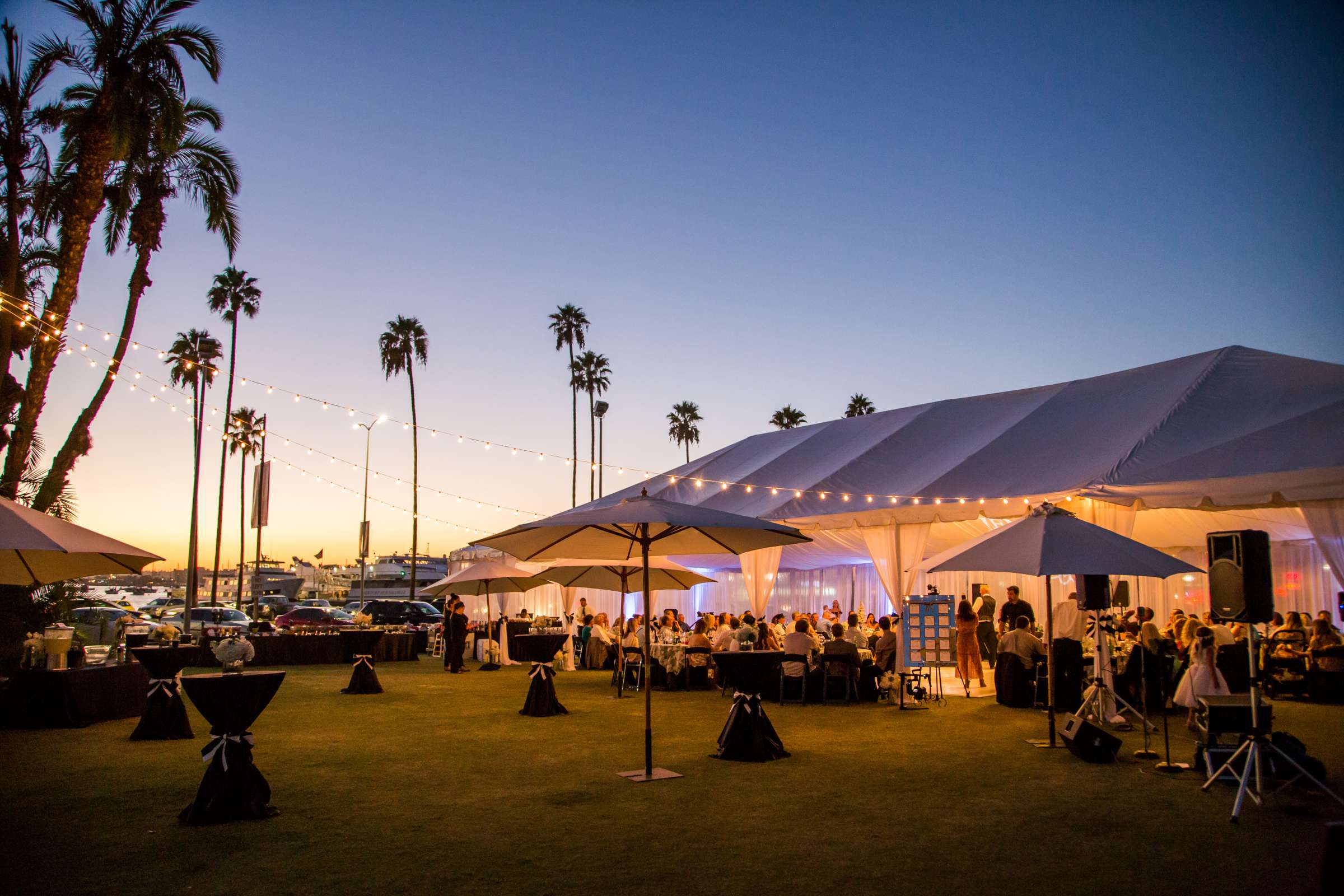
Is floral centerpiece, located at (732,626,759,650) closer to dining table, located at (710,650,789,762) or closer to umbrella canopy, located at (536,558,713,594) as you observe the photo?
umbrella canopy, located at (536,558,713,594)

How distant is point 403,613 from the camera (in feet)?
98.4

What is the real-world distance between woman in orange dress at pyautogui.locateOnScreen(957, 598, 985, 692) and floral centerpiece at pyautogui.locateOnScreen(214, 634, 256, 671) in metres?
11.0

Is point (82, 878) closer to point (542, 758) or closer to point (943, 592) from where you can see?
point (542, 758)

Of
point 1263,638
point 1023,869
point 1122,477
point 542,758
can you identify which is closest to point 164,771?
point 542,758

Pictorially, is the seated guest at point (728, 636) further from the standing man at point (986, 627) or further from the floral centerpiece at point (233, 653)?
the floral centerpiece at point (233, 653)

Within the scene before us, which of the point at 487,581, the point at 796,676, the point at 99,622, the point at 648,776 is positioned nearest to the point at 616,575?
the point at 796,676

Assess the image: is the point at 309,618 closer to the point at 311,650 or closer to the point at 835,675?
the point at 311,650

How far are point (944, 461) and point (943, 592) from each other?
20.2 ft

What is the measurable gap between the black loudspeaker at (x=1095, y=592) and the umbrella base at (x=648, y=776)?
488cm

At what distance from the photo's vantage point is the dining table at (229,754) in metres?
6.36

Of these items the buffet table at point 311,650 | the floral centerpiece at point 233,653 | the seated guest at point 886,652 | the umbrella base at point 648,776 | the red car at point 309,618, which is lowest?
the buffet table at point 311,650

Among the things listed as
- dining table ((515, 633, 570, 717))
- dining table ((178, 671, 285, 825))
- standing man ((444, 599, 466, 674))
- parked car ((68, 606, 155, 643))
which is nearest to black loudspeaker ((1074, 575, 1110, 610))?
dining table ((515, 633, 570, 717))

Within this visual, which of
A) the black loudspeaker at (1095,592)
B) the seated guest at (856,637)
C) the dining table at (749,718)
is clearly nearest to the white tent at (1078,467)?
the seated guest at (856,637)

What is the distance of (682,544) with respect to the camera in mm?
9953
